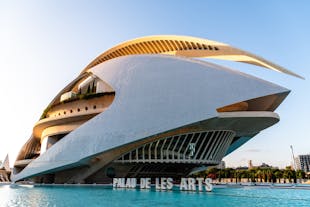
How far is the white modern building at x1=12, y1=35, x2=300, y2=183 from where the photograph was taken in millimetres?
24500

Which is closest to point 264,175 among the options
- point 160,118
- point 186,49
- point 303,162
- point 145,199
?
point 186,49

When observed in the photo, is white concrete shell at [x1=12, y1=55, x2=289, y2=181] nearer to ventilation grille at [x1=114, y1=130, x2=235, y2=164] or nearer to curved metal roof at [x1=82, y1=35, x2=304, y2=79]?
ventilation grille at [x1=114, y1=130, x2=235, y2=164]

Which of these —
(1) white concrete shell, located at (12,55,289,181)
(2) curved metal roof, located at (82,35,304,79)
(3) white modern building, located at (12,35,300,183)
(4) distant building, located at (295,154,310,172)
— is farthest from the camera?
(4) distant building, located at (295,154,310,172)

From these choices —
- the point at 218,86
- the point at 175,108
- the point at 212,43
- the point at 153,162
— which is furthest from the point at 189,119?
the point at 212,43

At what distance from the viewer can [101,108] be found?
1221 inches

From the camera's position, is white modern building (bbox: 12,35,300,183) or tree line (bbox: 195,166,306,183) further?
tree line (bbox: 195,166,306,183)

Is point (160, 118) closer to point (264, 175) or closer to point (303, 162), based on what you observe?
point (264, 175)

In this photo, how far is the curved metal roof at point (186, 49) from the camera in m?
28.5

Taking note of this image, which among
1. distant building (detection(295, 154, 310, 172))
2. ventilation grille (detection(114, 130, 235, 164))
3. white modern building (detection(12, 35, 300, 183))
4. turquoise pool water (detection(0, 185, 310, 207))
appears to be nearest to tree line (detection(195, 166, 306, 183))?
ventilation grille (detection(114, 130, 235, 164))

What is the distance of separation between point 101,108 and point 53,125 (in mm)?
7579

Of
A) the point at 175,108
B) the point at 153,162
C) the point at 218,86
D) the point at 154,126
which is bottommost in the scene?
the point at 153,162

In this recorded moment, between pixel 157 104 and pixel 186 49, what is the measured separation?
1099cm

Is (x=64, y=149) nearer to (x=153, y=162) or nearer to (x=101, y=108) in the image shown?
(x=101, y=108)

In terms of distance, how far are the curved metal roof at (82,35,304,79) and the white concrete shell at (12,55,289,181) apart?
3.61 metres
